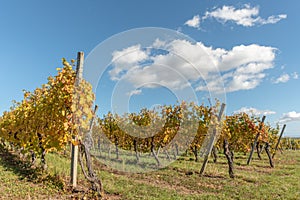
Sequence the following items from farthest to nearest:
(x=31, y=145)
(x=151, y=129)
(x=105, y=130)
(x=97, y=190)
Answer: (x=105, y=130), (x=151, y=129), (x=31, y=145), (x=97, y=190)

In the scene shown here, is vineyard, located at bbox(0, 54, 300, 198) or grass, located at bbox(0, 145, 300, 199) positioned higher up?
vineyard, located at bbox(0, 54, 300, 198)

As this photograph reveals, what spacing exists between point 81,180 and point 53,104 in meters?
3.32

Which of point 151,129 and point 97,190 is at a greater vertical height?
point 151,129

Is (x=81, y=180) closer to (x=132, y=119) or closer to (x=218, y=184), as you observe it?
(x=218, y=184)

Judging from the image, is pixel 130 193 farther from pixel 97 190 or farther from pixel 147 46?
pixel 147 46

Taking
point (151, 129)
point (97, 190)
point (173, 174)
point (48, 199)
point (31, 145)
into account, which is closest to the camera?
point (48, 199)

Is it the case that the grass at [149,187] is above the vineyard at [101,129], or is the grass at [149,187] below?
below

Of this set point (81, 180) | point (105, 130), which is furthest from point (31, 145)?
point (105, 130)

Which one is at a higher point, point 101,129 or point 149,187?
point 101,129

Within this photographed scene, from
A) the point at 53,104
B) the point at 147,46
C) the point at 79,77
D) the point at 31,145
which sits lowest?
the point at 31,145

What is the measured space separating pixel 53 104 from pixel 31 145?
3505 mm

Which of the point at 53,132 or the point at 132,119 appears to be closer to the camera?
the point at 53,132

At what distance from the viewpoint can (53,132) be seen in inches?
264

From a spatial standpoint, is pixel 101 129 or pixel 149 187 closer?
pixel 149 187
